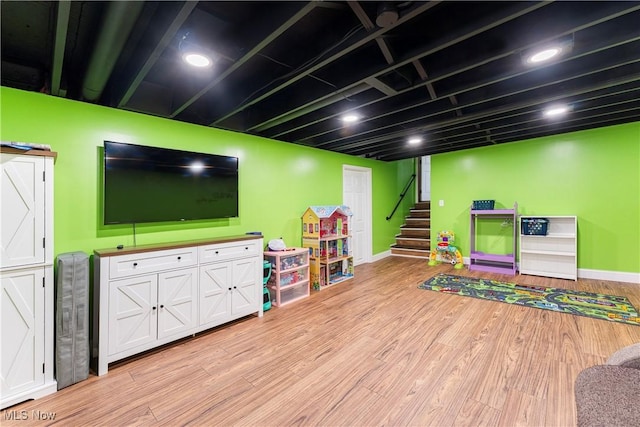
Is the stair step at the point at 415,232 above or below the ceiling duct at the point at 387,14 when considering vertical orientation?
below

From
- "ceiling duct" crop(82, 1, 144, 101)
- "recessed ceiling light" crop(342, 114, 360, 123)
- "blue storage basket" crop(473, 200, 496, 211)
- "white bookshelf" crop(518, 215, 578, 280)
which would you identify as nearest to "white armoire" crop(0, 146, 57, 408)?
"ceiling duct" crop(82, 1, 144, 101)

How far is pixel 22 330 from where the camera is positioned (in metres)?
1.94

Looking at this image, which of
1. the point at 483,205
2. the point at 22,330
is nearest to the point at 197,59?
the point at 22,330

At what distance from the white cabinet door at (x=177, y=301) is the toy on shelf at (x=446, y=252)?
486cm

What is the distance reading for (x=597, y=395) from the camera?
124 cm

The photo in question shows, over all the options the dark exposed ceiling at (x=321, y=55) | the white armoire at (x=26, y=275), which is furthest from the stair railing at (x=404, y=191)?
the white armoire at (x=26, y=275)

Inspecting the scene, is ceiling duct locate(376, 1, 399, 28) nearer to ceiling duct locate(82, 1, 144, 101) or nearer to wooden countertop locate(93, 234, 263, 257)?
ceiling duct locate(82, 1, 144, 101)

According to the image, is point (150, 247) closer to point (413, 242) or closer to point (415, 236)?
point (413, 242)

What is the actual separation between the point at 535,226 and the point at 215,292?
5.26 meters

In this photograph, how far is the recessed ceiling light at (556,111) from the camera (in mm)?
3201

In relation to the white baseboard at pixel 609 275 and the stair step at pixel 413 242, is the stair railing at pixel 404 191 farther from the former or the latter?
the white baseboard at pixel 609 275

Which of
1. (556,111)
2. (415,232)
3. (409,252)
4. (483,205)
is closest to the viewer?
(556,111)

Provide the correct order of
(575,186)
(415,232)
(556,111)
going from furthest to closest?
(415,232)
(575,186)
(556,111)

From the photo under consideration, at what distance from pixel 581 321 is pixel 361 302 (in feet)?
8.02
